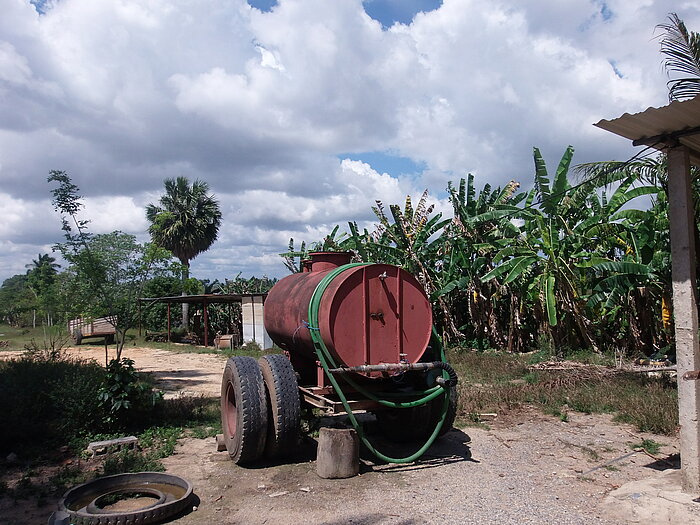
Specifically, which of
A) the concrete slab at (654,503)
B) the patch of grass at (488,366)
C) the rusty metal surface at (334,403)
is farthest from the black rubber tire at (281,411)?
the patch of grass at (488,366)

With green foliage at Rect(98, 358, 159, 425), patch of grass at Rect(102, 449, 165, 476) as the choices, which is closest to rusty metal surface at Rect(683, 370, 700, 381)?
patch of grass at Rect(102, 449, 165, 476)

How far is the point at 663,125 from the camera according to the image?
5039 mm

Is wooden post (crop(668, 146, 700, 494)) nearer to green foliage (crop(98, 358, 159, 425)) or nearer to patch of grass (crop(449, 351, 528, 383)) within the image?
patch of grass (crop(449, 351, 528, 383))

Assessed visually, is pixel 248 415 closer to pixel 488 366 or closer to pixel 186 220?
pixel 488 366

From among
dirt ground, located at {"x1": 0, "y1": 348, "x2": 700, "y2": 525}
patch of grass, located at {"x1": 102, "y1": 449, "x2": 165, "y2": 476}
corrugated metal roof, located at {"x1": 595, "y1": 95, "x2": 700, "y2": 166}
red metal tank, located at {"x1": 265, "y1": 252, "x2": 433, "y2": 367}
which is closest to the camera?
corrugated metal roof, located at {"x1": 595, "y1": 95, "x2": 700, "y2": 166}

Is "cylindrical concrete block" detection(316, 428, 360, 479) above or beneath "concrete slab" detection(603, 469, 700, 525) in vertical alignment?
above

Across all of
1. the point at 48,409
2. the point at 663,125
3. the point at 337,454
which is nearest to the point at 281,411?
the point at 337,454

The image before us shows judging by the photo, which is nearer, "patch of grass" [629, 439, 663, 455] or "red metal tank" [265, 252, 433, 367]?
"red metal tank" [265, 252, 433, 367]

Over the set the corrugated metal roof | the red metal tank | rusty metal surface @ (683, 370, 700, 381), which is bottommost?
rusty metal surface @ (683, 370, 700, 381)

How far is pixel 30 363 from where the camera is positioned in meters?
10.8

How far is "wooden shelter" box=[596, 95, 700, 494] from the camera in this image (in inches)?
195

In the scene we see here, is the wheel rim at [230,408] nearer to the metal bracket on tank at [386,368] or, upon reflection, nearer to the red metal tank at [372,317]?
the red metal tank at [372,317]

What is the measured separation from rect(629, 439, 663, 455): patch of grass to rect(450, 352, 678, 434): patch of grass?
530mm

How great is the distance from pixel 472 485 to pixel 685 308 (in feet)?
8.84
